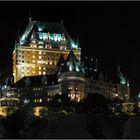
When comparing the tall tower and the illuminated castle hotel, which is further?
the tall tower

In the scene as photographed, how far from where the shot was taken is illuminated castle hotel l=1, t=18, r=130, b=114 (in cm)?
13838

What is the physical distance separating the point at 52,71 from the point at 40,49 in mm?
8673

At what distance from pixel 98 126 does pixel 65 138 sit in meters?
6.95

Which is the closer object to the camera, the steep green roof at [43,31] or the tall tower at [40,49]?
the tall tower at [40,49]

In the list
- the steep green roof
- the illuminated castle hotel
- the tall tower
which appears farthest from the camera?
the steep green roof

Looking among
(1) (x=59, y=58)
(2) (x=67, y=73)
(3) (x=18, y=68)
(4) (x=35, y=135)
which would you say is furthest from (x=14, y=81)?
(4) (x=35, y=135)

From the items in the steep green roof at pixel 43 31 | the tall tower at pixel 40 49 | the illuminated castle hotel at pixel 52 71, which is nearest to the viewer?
the illuminated castle hotel at pixel 52 71

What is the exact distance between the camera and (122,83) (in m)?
156

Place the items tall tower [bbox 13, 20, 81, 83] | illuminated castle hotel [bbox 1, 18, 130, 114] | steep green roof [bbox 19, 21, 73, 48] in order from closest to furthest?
illuminated castle hotel [bbox 1, 18, 130, 114]
tall tower [bbox 13, 20, 81, 83]
steep green roof [bbox 19, 21, 73, 48]

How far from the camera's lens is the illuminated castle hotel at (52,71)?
5448 inches

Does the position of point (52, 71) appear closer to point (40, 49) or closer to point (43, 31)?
point (40, 49)

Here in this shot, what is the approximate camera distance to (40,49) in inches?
6609

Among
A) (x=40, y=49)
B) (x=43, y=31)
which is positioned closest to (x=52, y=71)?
(x=40, y=49)

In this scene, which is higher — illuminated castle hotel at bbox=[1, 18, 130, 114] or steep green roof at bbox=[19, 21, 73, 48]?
steep green roof at bbox=[19, 21, 73, 48]
